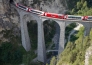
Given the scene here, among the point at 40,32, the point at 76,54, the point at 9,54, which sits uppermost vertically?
the point at 40,32

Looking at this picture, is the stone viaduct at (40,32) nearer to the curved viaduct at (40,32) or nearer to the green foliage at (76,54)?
the curved viaduct at (40,32)

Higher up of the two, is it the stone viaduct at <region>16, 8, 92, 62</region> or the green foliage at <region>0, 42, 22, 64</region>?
the stone viaduct at <region>16, 8, 92, 62</region>

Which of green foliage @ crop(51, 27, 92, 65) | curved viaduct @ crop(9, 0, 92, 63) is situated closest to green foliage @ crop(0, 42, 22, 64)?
curved viaduct @ crop(9, 0, 92, 63)

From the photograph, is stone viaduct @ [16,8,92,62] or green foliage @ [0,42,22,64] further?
green foliage @ [0,42,22,64]

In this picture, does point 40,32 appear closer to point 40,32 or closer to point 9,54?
point 40,32

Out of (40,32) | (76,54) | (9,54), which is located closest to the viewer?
(76,54)

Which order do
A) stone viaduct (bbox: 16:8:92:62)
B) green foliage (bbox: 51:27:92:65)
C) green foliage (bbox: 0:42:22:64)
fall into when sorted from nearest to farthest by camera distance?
1. green foliage (bbox: 51:27:92:65)
2. stone viaduct (bbox: 16:8:92:62)
3. green foliage (bbox: 0:42:22:64)

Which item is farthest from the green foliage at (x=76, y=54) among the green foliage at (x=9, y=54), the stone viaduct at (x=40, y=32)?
the green foliage at (x=9, y=54)

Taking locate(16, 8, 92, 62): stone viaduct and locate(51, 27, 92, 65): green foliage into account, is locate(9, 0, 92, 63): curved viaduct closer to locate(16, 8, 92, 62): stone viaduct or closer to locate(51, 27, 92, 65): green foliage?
locate(16, 8, 92, 62): stone viaduct

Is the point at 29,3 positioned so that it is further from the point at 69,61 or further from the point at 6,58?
the point at 69,61

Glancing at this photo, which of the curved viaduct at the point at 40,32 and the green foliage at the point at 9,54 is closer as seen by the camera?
the curved viaduct at the point at 40,32

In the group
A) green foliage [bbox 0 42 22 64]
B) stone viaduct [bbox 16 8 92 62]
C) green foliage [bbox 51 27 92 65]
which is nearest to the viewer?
green foliage [bbox 51 27 92 65]

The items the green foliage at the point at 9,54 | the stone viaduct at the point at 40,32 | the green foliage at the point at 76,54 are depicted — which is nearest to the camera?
the green foliage at the point at 76,54

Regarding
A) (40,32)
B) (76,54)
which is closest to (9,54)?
(40,32)
